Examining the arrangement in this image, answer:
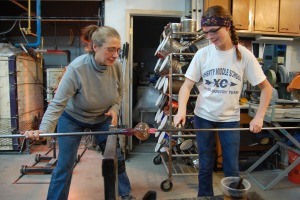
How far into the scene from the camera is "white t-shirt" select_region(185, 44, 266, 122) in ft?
5.47

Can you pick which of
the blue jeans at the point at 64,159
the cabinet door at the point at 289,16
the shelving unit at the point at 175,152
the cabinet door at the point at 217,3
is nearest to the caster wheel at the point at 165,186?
the shelving unit at the point at 175,152

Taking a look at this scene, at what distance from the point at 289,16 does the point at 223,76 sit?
104 inches

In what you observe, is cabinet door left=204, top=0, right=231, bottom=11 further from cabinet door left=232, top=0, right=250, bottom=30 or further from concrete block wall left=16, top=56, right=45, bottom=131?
concrete block wall left=16, top=56, right=45, bottom=131

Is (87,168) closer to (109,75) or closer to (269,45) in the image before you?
(109,75)

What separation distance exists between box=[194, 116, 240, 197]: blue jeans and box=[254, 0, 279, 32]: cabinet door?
7.65 ft

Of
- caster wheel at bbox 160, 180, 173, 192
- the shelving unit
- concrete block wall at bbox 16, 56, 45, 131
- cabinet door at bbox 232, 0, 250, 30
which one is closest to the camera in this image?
caster wheel at bbox 160, 180, 173, 192

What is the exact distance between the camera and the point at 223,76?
1672 millimetres

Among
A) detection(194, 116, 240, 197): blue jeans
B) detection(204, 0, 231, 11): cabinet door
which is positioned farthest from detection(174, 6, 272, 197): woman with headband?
detection(204, 0, 231, 11): cabinet door

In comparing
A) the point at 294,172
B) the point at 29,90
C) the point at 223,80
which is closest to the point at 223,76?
the point at 223,80

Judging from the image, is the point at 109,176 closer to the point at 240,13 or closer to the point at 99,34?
the point at 99,34

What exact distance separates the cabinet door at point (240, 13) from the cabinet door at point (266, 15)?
17 centimetres

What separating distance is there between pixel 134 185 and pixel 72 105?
128 cm

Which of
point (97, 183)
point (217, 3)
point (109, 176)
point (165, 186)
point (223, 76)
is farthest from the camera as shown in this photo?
point (217, 3)

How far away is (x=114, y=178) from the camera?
0.82 meters
